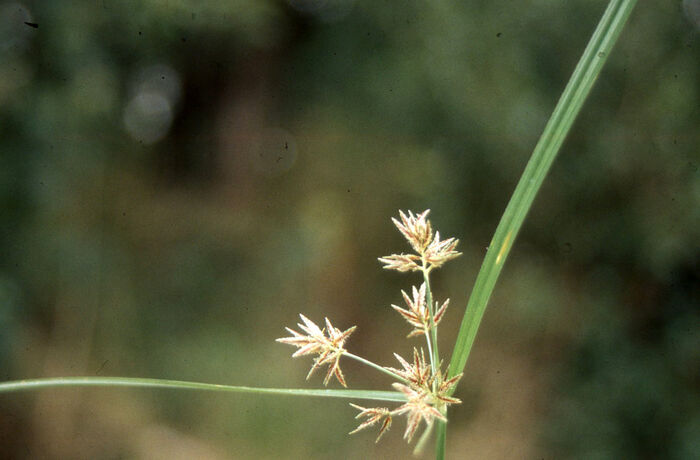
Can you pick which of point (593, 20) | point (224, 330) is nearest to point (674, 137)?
point (593, 20)

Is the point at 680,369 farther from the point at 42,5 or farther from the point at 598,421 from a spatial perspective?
the point at 42,5

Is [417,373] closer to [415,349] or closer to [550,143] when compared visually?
[415,349]

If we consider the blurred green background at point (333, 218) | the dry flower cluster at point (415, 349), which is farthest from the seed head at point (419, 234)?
the blurred green background at point (333, 218)

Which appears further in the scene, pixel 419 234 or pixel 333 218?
pixel 333 218

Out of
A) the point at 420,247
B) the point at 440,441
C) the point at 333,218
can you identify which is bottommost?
the point at 440,441

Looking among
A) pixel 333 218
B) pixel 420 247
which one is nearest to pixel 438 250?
pixel 420 247

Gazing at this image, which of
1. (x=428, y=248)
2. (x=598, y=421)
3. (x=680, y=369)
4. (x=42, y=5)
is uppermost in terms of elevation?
(x=42, y=5)
